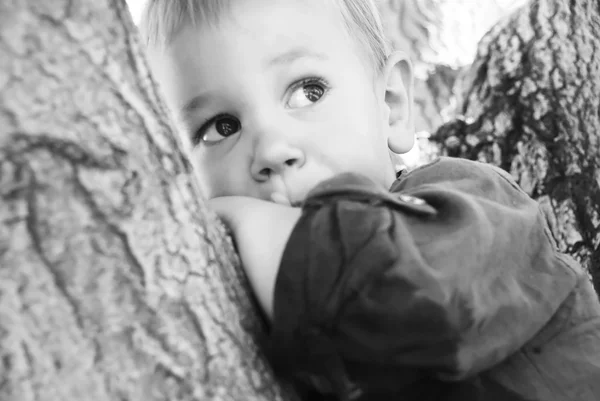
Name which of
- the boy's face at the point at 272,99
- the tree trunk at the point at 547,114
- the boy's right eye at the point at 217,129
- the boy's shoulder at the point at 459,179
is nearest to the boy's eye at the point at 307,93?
the boy's face at the point at 272,99

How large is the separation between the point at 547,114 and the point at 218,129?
1.54 metres

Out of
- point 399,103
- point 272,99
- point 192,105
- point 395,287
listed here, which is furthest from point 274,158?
point 399,103

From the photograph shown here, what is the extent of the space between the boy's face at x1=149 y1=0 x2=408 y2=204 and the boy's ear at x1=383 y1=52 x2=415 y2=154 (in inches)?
5.7

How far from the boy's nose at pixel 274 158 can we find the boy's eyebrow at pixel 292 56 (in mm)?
149

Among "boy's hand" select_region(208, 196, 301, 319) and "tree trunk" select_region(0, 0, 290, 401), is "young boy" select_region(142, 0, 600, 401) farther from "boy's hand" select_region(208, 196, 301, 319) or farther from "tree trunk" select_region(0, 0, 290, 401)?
"tree trunk" select_region(0, 0, 290, 401)

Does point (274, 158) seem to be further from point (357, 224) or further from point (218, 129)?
point (357, 224)

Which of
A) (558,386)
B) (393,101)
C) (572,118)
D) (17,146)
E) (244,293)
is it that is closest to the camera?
(17,146)

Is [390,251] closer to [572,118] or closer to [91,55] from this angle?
[91,55]

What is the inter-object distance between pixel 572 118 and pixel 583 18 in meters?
0.46

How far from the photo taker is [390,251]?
2.69ft

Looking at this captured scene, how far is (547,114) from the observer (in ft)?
7.87

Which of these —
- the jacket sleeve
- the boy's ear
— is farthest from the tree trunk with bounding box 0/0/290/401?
the boy's ear

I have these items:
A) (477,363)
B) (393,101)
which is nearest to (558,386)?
(477,363)

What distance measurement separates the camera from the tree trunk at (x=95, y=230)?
0.65m
